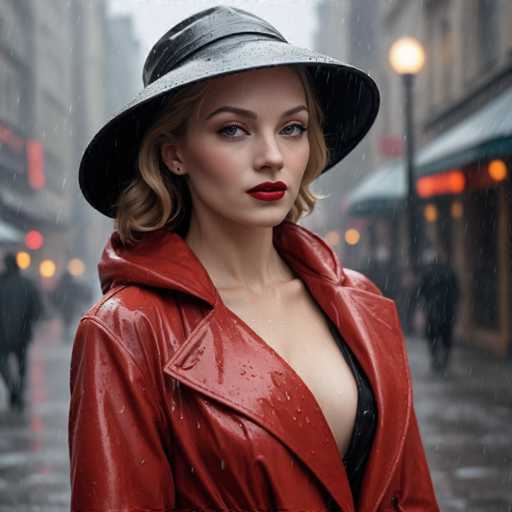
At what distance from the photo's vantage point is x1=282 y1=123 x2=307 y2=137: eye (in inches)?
94.4

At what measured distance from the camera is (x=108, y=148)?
2428mm

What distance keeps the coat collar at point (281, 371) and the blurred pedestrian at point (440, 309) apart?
1151cm

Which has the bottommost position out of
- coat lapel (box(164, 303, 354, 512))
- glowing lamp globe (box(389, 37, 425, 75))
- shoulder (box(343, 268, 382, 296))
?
coat lapel (box(164, 303, 354, 512))

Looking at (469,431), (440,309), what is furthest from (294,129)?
(440,309)

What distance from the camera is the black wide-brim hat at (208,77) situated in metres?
2.21

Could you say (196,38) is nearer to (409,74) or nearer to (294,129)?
A: (294,129)

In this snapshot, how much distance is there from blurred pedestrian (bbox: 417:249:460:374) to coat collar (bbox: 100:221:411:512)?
11514 millimetres

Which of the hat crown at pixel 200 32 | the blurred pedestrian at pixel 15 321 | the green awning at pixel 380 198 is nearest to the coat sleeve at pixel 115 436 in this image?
the hat crown at pixel 200 32

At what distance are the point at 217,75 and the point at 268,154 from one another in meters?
0.24

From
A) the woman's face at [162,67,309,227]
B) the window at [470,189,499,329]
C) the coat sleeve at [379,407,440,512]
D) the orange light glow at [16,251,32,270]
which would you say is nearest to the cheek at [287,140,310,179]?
the woman's face at [162,67,309,227]

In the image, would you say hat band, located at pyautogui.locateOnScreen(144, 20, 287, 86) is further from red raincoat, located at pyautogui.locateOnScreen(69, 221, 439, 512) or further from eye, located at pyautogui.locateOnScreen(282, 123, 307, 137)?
red raincoat, located at pyautogui.locateOnScreen(69, 221, 439, 512)

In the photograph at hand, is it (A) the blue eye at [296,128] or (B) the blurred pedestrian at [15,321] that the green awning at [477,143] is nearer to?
(B) the blurred pedestrian at [15,321]

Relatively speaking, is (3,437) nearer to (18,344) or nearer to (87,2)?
(18,344)

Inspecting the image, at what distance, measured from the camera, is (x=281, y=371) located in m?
2.25
